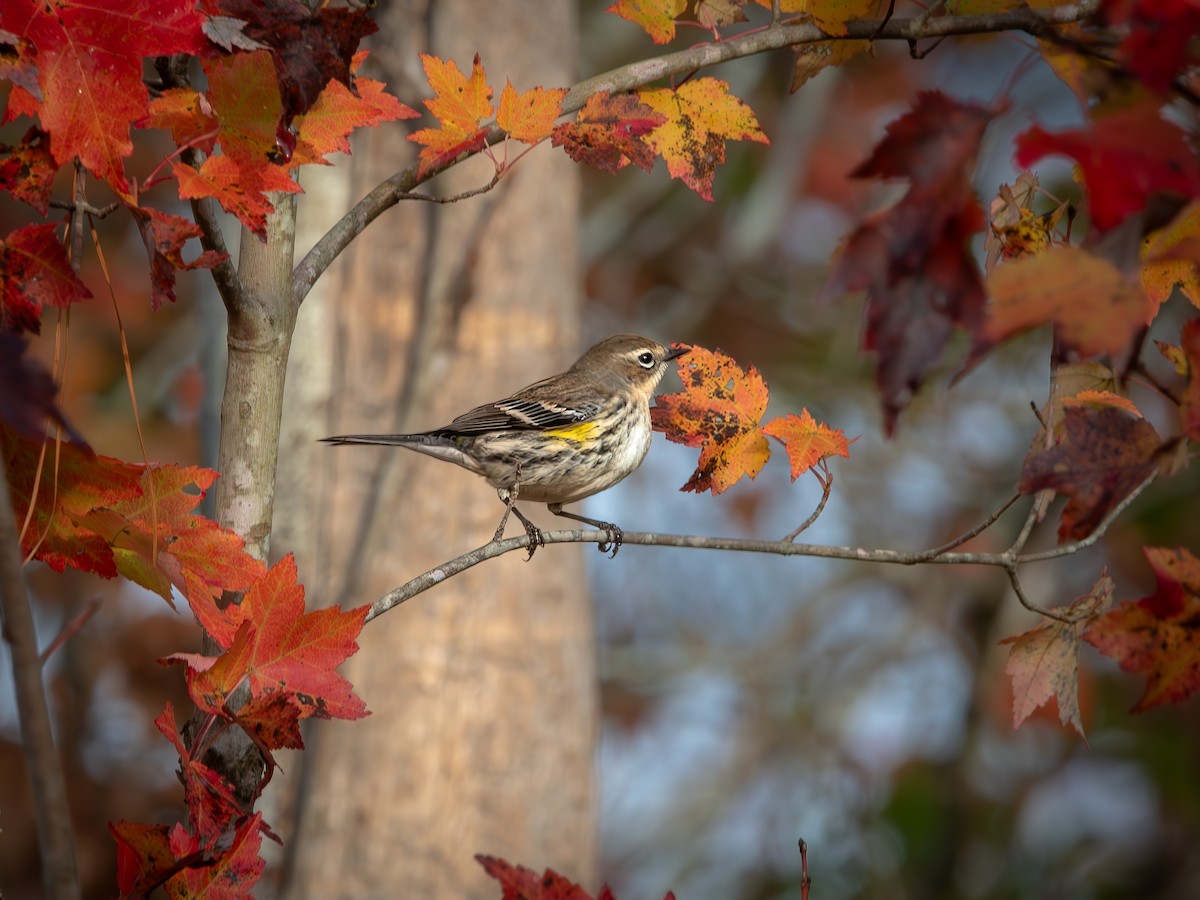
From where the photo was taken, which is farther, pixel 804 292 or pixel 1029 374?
pixel 804 292

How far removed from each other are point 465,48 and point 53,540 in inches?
181

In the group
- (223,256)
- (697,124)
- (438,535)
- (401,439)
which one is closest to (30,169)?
(223,256)

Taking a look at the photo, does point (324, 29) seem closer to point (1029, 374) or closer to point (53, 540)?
point (53, 540)

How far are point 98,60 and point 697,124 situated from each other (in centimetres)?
111

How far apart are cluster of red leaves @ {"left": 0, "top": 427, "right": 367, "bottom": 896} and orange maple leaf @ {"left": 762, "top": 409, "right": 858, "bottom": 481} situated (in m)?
0.96

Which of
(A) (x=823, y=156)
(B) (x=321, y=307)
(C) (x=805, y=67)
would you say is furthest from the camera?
(A) (x=823, y=156)

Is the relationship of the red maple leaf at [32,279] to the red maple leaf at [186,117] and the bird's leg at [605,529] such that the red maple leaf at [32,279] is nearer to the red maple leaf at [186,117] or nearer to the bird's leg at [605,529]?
the red maple leaf at [186,117]

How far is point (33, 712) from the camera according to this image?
1.35 metres

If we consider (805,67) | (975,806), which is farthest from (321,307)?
(975,806)

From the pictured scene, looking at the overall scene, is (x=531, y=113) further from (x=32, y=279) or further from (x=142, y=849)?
(x=142, y=849)

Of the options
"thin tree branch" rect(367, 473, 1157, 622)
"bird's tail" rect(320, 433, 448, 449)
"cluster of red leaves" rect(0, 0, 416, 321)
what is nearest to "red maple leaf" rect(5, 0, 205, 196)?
"cluster of red leaves" rect(0, 0, 416, 321)

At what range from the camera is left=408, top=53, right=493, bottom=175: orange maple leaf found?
2.16 meters

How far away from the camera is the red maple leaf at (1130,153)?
4.49 ft

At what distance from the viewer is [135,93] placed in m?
1.87
